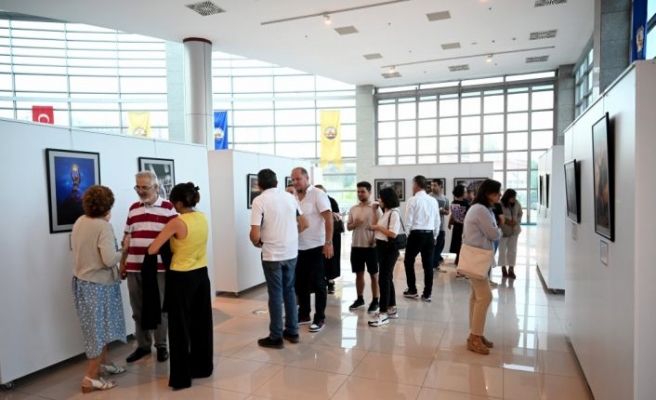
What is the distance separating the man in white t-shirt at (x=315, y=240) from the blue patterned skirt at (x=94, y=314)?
197cm

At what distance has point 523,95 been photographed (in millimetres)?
15977

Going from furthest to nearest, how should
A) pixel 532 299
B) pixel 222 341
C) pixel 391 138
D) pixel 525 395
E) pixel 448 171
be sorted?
pixel 391 138 → pixel 448 171 → pixel 532 299 → pixel 222 341 → pixel 525 395

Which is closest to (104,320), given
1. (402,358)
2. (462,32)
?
(402,358)

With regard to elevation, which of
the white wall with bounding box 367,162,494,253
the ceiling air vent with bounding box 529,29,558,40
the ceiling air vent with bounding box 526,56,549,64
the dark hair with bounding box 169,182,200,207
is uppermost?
the ceiling air vent with bounding box 526,56,549,64

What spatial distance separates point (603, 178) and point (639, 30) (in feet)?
17.1

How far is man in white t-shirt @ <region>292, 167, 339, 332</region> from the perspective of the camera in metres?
4.57

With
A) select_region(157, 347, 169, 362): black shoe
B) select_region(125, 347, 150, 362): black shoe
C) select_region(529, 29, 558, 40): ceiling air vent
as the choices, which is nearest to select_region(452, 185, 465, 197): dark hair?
select_region(157, 347, 169, 362): black shoe

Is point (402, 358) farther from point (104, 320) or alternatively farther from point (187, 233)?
point (104, 320)

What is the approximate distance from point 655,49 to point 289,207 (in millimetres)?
6451

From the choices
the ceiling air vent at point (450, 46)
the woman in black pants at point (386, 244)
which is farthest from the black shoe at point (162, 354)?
the ceiling air vent at point (450, 46)

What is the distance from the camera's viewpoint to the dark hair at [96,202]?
3.27 meters

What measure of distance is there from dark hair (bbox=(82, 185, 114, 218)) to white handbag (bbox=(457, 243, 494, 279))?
3.15 metres

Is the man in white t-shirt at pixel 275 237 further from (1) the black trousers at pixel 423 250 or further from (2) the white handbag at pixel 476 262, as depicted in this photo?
(1) the black trousers at pixel 423 250

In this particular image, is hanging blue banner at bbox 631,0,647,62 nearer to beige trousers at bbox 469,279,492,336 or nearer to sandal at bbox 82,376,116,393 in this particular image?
beige trousers at bbox 469,279,492,336
